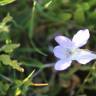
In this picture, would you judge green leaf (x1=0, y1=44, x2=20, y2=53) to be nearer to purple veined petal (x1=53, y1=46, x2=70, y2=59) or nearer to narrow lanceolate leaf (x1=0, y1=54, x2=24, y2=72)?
narrow lanceolate leaf (x1=0, y1=54, x2=24, y2=72)

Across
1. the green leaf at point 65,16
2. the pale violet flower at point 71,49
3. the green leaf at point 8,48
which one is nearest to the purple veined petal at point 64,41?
the pale violet flower at point 71,49

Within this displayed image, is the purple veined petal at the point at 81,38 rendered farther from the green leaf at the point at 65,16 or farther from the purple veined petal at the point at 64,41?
the green leaf at the point at 65,16

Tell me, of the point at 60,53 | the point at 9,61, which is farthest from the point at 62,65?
the point at 9,61

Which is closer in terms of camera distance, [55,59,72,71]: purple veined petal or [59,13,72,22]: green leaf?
[55,59,72,71]: purple veined petal

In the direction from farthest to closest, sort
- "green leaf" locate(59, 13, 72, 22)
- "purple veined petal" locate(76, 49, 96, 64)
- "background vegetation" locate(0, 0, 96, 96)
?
"green leaf" locate(59, 13, 72, 22)
"background vegetation" locate(0, 0, 96, 96)
"purple veined petal" locate(76, 49, 96, 64)

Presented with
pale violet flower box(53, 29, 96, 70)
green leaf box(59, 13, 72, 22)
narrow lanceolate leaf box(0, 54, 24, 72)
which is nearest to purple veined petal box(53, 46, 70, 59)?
pale violet flower box(53, 29, 96, 70)

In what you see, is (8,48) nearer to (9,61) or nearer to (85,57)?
(9,61)
